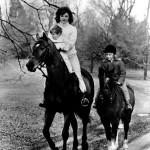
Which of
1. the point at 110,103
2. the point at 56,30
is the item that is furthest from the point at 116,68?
the point at 56,30

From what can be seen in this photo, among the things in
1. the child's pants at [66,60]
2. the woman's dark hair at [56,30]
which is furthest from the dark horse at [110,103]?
the woman's dark hair at [56,30]

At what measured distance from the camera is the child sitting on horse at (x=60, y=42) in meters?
6.69

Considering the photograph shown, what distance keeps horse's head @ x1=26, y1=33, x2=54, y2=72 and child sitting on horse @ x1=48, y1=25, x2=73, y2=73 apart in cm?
59

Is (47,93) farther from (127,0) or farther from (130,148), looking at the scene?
(127,0)

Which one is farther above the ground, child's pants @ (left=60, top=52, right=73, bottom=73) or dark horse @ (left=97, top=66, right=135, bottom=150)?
child's pants @ (left=60, top=52, right=73, bottom=73)

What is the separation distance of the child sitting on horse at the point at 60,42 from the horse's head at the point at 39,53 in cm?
59

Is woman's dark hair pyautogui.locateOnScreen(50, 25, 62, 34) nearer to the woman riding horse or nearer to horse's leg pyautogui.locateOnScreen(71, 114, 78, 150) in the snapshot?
the woman riding horse

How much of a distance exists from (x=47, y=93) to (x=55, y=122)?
5949 mm

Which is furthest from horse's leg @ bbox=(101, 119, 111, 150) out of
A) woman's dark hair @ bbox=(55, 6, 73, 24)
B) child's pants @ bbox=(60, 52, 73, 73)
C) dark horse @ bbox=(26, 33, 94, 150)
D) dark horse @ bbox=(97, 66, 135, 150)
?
woman's dark hair @ bbox=(55, 6, 73, 24)

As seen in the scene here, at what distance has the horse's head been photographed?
561cm

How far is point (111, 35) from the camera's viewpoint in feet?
136

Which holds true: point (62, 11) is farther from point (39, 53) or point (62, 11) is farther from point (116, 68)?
point (116, 68)

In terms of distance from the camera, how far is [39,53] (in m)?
5.80

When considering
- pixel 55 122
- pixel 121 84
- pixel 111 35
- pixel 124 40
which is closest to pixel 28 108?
pixel 55 122
